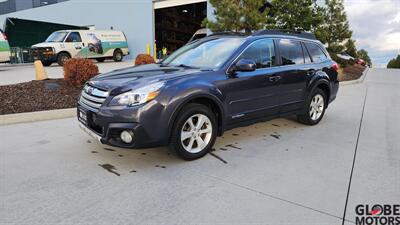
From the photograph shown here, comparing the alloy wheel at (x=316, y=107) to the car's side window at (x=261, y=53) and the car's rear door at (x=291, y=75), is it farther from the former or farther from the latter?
the car's side window at (x=261, y=53)

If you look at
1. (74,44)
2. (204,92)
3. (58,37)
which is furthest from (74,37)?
(204,92)

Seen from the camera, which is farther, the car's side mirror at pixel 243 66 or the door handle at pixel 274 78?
the door handle at pixel 274 78

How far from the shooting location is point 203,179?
368 centimetres

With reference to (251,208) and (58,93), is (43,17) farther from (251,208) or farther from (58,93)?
(251,208)

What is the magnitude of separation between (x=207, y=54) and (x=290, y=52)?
1543 mm

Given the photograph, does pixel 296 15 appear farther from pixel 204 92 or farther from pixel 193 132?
pixel 193 132

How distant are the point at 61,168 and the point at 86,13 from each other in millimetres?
30189

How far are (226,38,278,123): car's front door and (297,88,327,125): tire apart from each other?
3.30 feet

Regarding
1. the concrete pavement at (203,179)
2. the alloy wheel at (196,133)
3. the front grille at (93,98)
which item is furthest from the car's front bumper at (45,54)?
the alloy wheel at (196,133)

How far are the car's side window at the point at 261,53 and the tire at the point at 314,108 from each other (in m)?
1.30

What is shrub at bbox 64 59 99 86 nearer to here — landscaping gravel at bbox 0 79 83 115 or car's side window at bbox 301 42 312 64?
landscaping gravel at bbox 0 79 83 115

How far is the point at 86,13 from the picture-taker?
30938 millimetres

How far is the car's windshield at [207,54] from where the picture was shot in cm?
464

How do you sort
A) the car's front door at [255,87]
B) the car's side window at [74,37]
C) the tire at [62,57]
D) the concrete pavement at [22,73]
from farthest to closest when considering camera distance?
the car's side window at [74,37] → the tire at [62,57] → the concrete pavement at [22,73] → the car's front door at [255,87]
